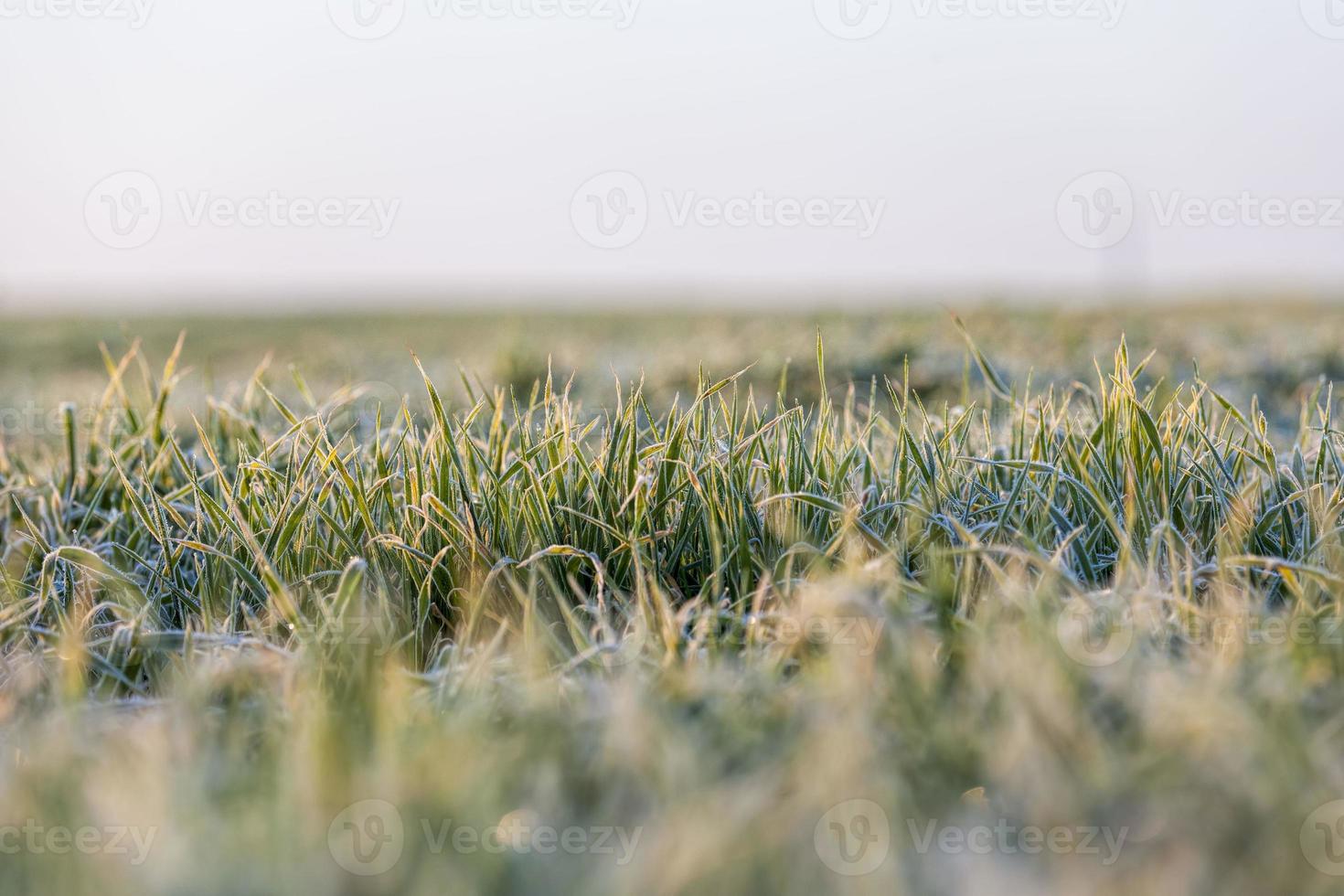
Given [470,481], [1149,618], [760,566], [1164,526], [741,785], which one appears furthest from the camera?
[470,481]

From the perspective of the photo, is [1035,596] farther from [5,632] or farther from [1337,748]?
[5,632]

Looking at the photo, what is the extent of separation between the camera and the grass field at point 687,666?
1.09 meters

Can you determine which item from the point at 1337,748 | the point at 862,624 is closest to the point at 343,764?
the point at 862,624

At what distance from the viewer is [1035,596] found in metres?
1.50

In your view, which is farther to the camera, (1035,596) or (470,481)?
(470,481)

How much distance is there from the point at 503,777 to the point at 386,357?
27.2ft

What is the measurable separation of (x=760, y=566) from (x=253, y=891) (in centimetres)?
122

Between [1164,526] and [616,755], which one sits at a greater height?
[1164,526]

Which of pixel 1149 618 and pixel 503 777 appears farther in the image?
pixel 1149 618

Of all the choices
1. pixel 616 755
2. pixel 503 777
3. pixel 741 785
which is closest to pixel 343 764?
pixel 503 777

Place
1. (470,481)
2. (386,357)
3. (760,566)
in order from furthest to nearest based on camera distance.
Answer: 1. (386,357)
2. (470,481)
3. (760,566)

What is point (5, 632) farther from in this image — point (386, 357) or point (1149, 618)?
point (386, 357)

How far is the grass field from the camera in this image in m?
1.09

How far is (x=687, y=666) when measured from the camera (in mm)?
1577
